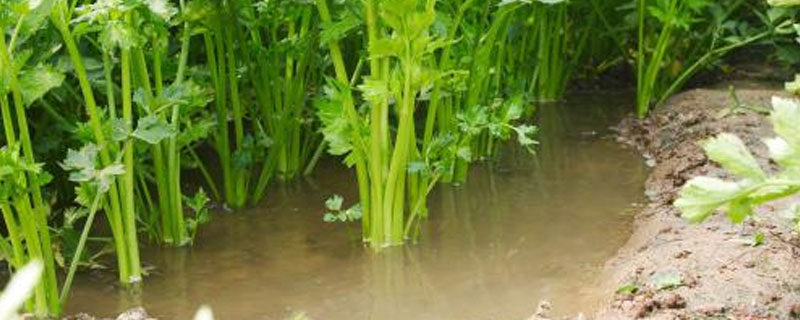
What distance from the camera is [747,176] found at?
1.26 metres

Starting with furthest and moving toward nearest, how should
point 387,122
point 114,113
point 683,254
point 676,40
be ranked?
point 676,40, point 387,122, point 114,113, point 683,254

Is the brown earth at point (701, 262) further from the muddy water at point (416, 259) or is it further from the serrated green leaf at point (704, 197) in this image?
the serrated green leaf at point (704, 197)

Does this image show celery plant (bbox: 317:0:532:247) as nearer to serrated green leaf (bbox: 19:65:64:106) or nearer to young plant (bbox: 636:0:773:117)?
serrated green leaf (bbox: 19:65:64:106)

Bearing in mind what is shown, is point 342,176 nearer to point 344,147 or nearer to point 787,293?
point 344,147

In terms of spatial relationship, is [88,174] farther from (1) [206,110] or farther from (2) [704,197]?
(2) [704,197]

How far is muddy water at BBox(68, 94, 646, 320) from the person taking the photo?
9.14 ft

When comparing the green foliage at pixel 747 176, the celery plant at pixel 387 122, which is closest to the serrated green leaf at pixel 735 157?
the green foliage at pixel 747 176

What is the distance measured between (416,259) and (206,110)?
1148 millimetres

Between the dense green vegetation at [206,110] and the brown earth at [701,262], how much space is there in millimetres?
514

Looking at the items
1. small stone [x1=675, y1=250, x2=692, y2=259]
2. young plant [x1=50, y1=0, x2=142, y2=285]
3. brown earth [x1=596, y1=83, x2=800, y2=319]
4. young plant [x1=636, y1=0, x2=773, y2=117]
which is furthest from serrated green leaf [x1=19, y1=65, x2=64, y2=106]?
young plant [x1=636, y1=0, x2=773, y2=117]

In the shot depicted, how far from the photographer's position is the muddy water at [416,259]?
2787 millimetres

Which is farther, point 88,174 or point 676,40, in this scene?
point 676,40

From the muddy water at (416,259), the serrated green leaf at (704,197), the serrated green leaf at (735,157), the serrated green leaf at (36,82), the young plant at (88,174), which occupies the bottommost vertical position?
the muddy water at (416,259)

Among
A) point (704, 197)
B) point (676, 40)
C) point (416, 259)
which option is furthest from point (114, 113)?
point (676, 40)
